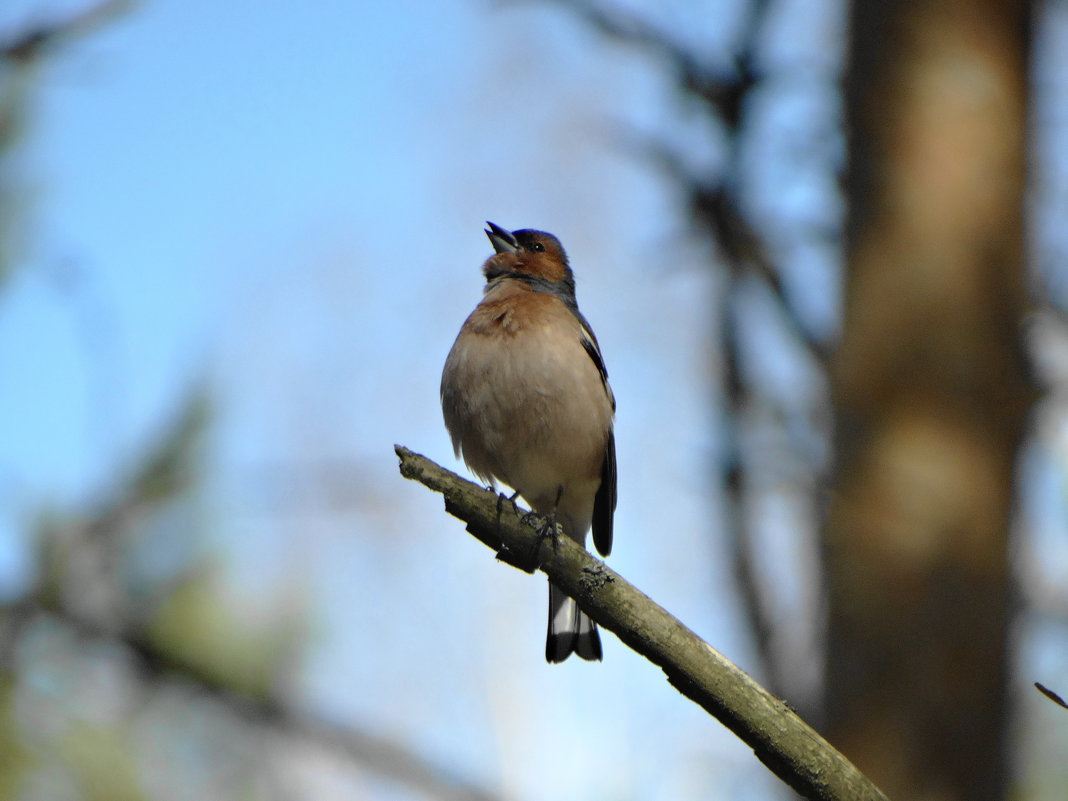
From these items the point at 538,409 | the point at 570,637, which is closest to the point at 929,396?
the point at 538,409

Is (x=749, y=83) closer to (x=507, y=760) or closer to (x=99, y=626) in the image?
(x=99, y=626)

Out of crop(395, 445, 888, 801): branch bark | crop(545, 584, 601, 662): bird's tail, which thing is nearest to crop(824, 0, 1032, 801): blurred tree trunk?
crop(545, 584, 601, 662): bird's tail

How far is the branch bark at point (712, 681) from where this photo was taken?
209 centimetres

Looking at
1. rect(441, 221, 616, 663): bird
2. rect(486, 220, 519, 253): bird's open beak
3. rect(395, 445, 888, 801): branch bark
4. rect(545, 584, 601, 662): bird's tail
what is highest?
rect(486, 220, 519, 253): bird's open beak

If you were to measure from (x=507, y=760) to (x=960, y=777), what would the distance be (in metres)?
14.7

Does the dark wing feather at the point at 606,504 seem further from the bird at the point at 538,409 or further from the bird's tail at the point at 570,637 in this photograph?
the bird's tail at the point at 570,637

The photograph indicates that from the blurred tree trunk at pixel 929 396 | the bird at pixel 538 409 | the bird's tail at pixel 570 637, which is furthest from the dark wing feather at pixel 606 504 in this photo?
the blurred tree trunk at pixel 929 396

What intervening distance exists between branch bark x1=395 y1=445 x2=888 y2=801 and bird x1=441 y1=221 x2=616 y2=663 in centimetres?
218

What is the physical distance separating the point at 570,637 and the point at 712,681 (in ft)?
8.69

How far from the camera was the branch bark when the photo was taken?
6.87ft

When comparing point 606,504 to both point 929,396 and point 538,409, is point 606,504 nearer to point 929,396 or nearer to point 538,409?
point 538,409

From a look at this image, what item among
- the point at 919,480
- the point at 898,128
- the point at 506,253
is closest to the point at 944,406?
the point at 919,480

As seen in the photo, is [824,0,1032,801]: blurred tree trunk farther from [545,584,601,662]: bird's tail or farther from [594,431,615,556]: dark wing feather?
[594,431,615,556]: dark wing feather

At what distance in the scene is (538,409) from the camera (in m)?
4.97
